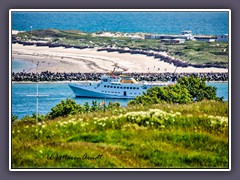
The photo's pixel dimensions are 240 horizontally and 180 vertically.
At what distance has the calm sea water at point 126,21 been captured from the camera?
9984 millimetres

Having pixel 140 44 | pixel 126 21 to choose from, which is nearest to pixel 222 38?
pixel 140 44

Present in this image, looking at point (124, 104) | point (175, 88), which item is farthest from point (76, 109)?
point (175, 88)

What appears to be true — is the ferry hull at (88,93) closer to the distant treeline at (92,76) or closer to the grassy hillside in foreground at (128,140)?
the distant treeline at (92,76)

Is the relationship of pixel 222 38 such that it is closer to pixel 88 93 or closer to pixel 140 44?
pixel 140 44

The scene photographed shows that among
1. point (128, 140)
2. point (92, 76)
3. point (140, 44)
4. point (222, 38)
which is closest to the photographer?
point (128, 140)

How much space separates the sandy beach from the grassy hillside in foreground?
598mm

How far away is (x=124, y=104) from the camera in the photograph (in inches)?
404

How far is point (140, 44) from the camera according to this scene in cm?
1044

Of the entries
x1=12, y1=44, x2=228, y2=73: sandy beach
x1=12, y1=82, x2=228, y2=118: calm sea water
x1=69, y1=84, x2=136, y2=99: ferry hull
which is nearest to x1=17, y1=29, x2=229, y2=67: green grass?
x1=12, y1=44, x2=228, y2=73: sandy beach

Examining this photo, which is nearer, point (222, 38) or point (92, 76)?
point (222, 38)

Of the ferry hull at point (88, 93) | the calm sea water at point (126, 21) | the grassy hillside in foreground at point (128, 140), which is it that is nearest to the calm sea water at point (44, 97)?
the ferry hull at point (88, 93)

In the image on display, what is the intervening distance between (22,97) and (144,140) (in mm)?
1769

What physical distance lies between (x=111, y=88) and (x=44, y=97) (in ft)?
3.13
